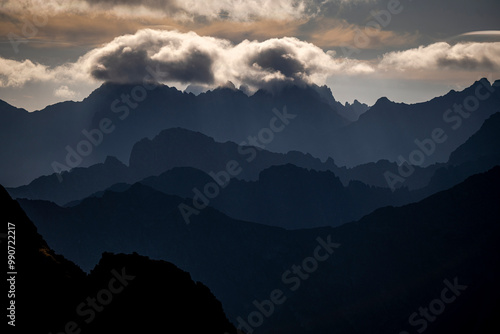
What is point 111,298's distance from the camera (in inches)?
2048

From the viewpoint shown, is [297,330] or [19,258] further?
[297,330]

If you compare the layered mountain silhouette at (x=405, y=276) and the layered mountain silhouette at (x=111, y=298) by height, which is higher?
the layered mountain silhouette at (x=111, y=298)

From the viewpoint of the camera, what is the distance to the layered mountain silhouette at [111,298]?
5000cm

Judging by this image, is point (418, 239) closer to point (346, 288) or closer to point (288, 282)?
point (346, 288)

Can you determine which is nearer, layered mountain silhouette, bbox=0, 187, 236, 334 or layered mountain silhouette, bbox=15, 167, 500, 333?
layered mountain silhouette, bbox=0, 187, 236, 334

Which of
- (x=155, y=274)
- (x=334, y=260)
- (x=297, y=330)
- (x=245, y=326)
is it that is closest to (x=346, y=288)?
(x=334, y=260)

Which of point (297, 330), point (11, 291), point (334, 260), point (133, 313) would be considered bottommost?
point (297, 330)

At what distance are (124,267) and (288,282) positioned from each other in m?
153

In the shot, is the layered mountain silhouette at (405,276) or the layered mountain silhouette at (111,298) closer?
the layered mountain silhouette at (111,298)

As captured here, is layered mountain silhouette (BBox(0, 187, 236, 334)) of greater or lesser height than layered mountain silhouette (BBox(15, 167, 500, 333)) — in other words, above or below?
above

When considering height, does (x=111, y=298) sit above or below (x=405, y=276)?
above

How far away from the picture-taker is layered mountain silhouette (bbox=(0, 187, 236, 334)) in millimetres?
50000

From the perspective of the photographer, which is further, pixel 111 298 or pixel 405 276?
pixel 405 276

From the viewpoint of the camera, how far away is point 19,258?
5591 cm
